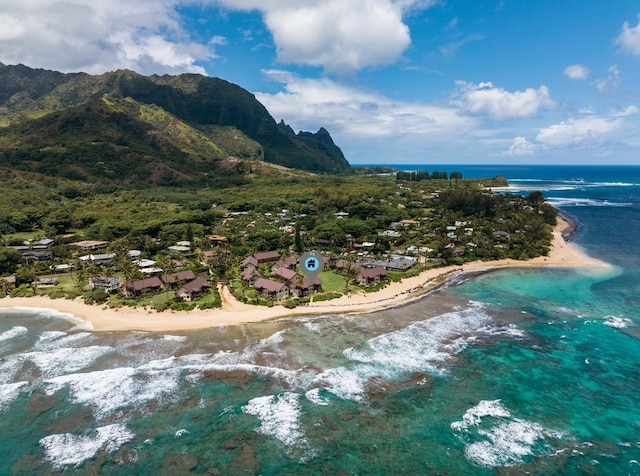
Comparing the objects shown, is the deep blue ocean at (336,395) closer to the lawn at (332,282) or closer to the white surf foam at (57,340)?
the white surf foam at (57,340)

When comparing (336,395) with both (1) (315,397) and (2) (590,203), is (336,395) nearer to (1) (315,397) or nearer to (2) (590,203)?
(1) (315,397)

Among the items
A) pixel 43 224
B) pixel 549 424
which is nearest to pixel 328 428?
pixel 549 424

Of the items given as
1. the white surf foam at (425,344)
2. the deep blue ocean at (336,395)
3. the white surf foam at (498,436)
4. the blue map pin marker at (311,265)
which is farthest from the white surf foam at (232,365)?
the blue map pin marker at (311,265)

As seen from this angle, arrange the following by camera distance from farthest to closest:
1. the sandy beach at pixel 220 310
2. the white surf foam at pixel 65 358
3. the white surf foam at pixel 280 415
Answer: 1. the sandy beach at pixel 220 310
2. the white surf foam at pixel 65 358
3. the white surf foam at pixel 280 415

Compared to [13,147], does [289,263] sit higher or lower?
lower

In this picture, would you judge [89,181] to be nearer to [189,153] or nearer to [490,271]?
[189,153]

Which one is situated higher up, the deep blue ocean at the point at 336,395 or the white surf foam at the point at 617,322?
the white surf foam at the point at 617,322

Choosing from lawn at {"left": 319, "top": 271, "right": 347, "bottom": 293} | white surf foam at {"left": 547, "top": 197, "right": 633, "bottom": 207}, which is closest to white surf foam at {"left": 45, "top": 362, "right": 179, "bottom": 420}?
lawn at {"left": 319, "top": 271, "right": 347, "bottom": 293}
